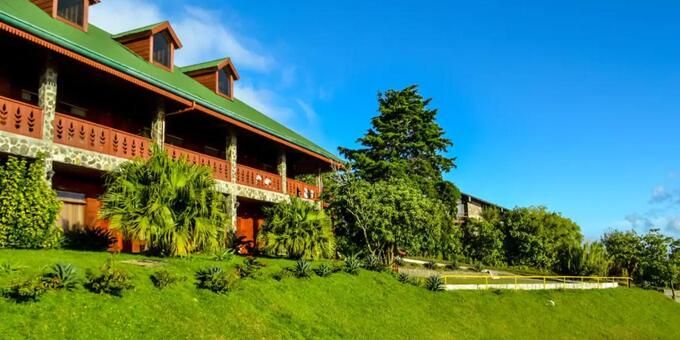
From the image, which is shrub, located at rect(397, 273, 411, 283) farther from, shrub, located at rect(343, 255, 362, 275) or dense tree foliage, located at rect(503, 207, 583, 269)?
dense tree foliage, located at rect(503, 207, 583, 269)

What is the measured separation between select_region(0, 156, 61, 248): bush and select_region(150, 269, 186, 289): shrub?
4.17 metres

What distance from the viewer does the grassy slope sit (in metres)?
10.4

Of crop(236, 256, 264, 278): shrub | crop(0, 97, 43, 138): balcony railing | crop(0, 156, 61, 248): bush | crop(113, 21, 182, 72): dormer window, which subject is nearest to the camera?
crop(0, 156, 61, 248): bush

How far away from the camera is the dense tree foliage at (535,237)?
46094 mm

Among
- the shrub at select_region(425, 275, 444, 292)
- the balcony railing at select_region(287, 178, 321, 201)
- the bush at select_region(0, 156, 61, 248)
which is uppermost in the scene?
the balcony railing at select_region(287, 178, 321, 201)

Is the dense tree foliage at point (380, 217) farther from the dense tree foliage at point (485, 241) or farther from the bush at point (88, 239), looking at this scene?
the dense tree foliage at point (485, 241)

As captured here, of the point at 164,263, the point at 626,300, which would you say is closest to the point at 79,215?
the point at 164,263

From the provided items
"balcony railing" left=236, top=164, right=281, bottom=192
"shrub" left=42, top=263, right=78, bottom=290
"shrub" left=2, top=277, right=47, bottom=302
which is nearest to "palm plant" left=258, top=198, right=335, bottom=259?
"balcony railing" left=236, top=164, right=281, bottom=192

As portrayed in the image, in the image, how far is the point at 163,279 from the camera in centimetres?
1317

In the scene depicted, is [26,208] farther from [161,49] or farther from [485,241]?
[485,241]

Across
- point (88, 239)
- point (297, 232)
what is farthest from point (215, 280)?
point (297, 232)

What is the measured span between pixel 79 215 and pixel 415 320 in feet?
43.5

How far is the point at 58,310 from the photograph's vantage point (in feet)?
33.4

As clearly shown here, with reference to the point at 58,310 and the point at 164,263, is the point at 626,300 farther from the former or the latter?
the point at 58,310
